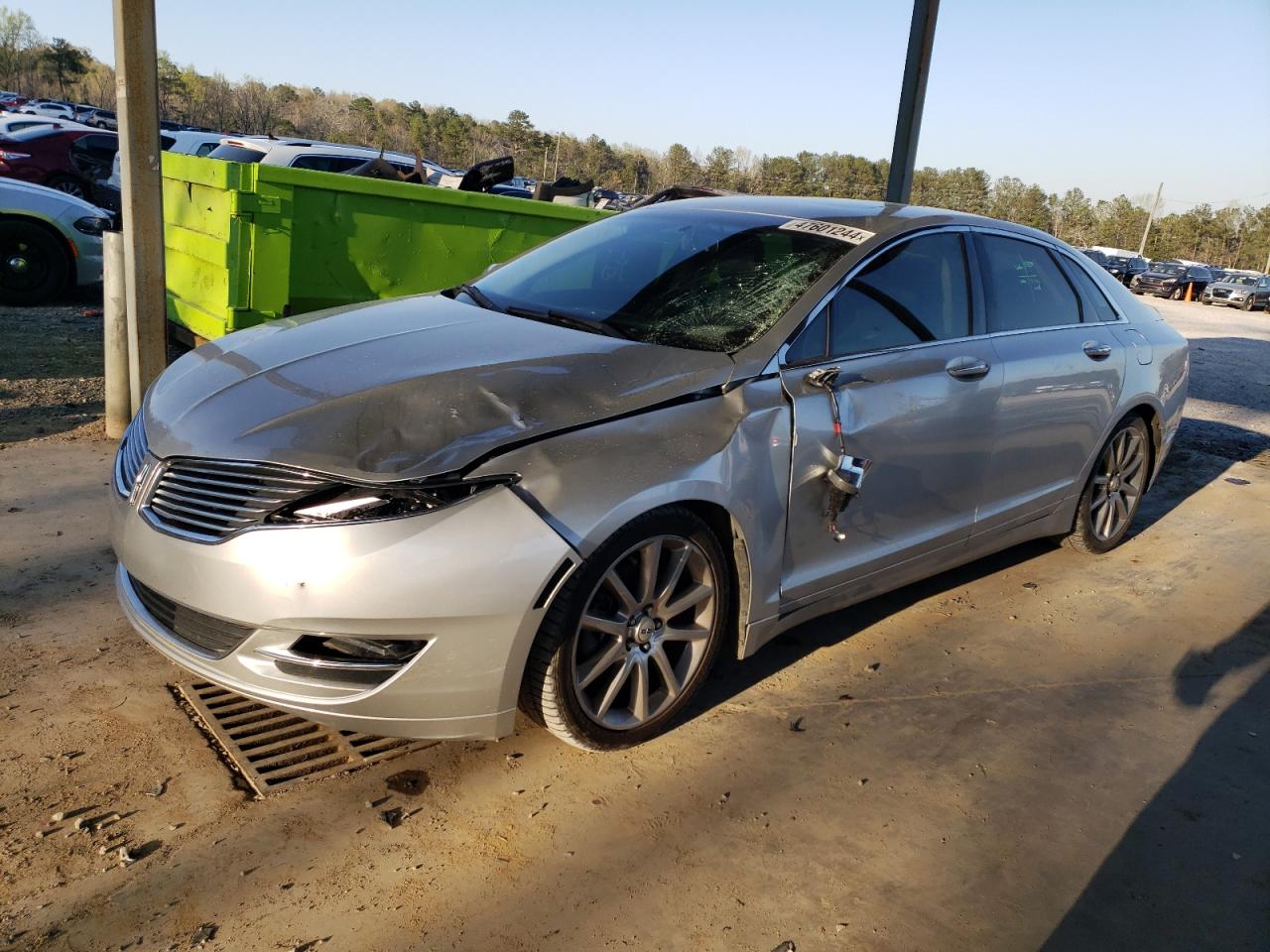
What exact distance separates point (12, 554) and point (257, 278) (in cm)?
252

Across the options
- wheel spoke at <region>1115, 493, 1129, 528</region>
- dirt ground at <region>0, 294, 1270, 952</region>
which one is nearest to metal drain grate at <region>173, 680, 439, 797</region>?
dirt ground at <region>0, 294, 1270, 952</region>

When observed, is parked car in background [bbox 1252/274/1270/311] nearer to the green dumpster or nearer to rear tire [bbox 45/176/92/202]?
rear tire [bbox 45/176/92/202]

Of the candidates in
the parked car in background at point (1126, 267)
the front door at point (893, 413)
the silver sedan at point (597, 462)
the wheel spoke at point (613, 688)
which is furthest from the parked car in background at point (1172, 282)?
the wheel spoke at point (613, 688)

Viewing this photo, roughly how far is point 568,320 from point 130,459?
4.78 ft

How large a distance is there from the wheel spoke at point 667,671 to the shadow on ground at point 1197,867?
122 cm

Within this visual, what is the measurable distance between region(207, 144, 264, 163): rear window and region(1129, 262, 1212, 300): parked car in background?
34757 millimetres

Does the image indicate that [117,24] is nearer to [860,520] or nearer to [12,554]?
[12,554]

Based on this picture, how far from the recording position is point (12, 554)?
159 inches

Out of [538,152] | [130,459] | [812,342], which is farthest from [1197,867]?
[538,152]

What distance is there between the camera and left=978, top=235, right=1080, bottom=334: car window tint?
4.25 m

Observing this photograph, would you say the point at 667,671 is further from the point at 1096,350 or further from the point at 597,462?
the point at 1096,350

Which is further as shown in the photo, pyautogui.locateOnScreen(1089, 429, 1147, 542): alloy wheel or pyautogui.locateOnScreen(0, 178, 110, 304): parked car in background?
pyautogui.locateOnScreen(0, 178, 110, 304): parked car in background

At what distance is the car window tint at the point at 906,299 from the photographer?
356cm

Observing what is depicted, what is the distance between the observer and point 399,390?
2.86 meters
